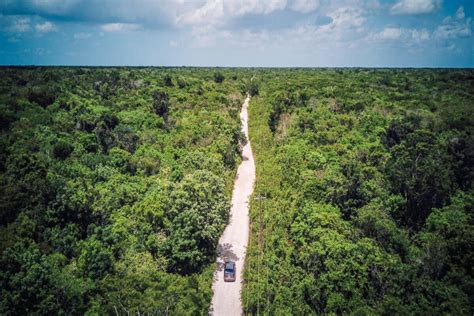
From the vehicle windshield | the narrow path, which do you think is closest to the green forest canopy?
the narrow path

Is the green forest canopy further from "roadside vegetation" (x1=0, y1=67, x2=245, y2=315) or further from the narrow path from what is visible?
the narrow path

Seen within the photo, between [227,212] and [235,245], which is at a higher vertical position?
[227,212]

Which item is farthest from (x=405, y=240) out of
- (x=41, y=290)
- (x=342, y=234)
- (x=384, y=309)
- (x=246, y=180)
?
(x=41, y=290)

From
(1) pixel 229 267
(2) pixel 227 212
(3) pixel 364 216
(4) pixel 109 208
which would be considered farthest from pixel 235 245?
(4) pixel 109 208

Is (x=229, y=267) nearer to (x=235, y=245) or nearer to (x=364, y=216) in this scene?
(x=235, y=245)

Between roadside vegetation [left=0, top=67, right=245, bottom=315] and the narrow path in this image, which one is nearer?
roadside vegetation [left=0, top=67, right=245, bottom=315]

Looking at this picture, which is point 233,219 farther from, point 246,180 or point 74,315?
point 74,315

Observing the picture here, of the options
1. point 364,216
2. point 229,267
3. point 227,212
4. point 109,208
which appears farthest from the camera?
point 227,212
